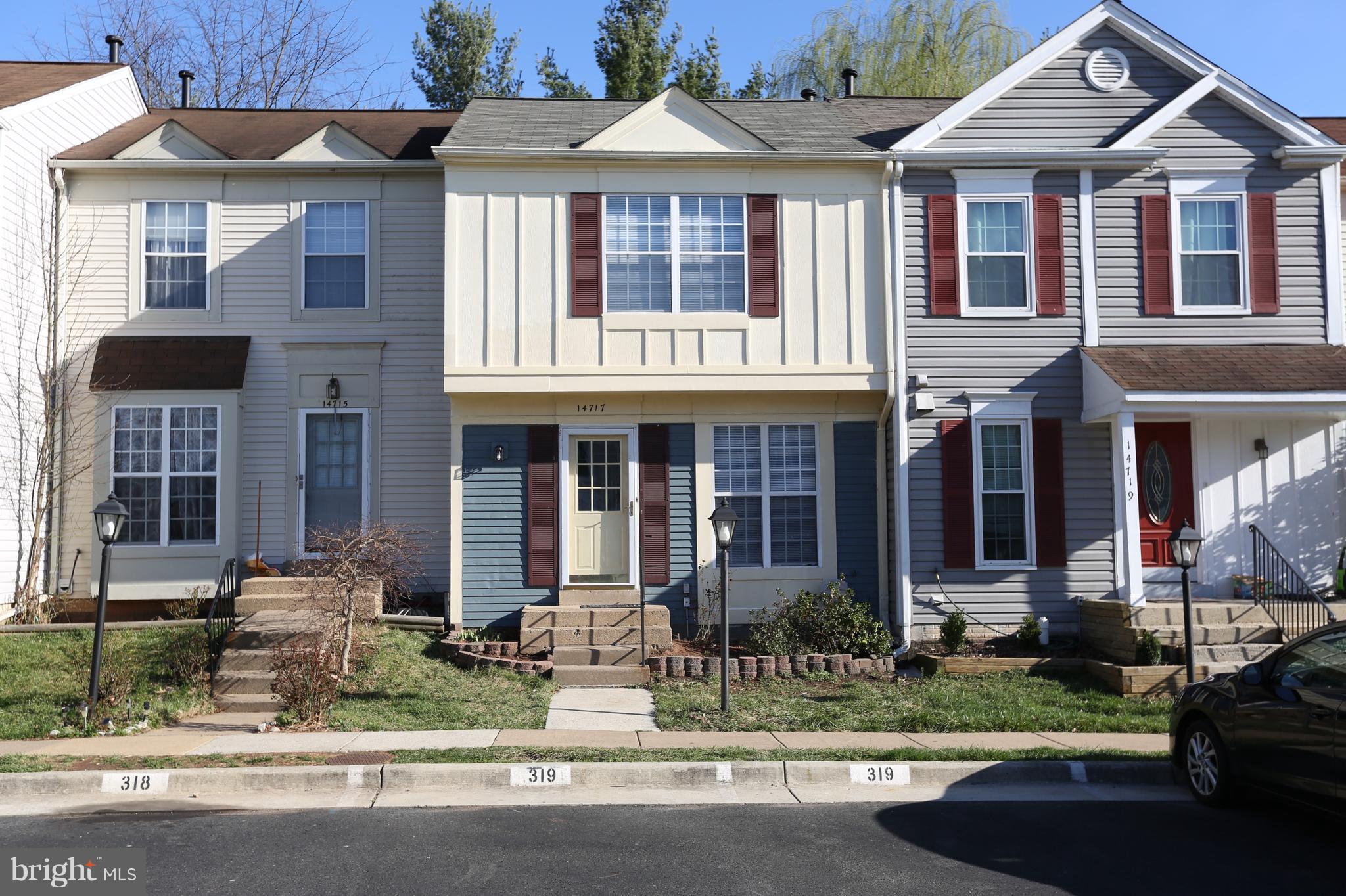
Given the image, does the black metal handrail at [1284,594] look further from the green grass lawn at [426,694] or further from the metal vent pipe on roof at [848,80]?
the metal vent pipe on roof at [848,80]

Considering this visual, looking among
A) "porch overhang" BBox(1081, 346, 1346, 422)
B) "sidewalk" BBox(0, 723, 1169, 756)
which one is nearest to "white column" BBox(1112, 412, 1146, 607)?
"porch overhang" BBox(1081, 346, 1346, 422)

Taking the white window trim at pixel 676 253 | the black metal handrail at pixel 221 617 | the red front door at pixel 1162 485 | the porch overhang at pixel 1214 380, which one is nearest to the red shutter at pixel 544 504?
the white window trim at pixel 676 253

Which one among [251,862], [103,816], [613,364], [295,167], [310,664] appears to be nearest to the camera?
[251,862]

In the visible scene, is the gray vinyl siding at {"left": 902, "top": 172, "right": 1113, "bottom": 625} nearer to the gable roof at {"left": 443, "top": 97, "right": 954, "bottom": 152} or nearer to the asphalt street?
the gable roof at {"left": 443, "top": 97, "right": 954, "bottom": 152}

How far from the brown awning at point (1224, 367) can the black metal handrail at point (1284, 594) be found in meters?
1.86

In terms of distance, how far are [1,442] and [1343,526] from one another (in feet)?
57.7

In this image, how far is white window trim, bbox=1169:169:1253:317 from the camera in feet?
45.7

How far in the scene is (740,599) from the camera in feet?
45.6

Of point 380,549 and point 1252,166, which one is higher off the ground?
point 1252,166

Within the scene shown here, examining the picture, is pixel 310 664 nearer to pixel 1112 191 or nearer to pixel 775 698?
pixel 775 698

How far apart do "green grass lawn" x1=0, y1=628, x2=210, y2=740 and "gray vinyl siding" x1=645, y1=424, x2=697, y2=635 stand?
18.8ft

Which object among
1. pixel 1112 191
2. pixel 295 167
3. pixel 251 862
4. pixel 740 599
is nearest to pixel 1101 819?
pixel 251 862

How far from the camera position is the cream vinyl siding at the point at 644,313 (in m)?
13.5

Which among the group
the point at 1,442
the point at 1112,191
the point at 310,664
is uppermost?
the point at 1112,191
